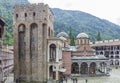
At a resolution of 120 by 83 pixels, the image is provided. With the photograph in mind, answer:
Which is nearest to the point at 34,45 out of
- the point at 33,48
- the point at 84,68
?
the point at 33,48

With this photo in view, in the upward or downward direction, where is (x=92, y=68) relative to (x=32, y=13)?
downward

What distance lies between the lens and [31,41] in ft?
183

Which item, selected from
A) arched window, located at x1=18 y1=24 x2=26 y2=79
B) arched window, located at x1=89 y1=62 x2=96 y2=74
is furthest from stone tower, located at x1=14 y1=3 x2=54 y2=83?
arched window, located at x1=89 y1=62 x2=96 y2=74

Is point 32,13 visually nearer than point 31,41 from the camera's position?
Yes

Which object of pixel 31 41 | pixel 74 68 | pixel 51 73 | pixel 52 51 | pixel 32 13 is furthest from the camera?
pixel 74 68

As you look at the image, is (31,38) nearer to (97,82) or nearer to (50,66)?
(50,66)

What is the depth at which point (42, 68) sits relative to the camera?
55156 mm

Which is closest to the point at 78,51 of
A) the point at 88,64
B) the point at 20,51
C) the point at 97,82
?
the point at 88,64

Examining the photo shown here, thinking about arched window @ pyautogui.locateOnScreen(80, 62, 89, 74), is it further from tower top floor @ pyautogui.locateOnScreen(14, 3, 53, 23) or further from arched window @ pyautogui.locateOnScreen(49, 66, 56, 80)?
tower top floor @ pyautogui.locateOnScreen(14, 3, 53, 23)

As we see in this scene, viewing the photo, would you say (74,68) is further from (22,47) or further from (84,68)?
(22,47)

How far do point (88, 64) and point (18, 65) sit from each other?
25.0 m

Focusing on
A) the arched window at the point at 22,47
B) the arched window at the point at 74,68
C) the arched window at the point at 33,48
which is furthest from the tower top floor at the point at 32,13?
the arched window at the point at 74,68

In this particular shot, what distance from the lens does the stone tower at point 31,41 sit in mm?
55000

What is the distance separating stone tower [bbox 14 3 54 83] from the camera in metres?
55.0
